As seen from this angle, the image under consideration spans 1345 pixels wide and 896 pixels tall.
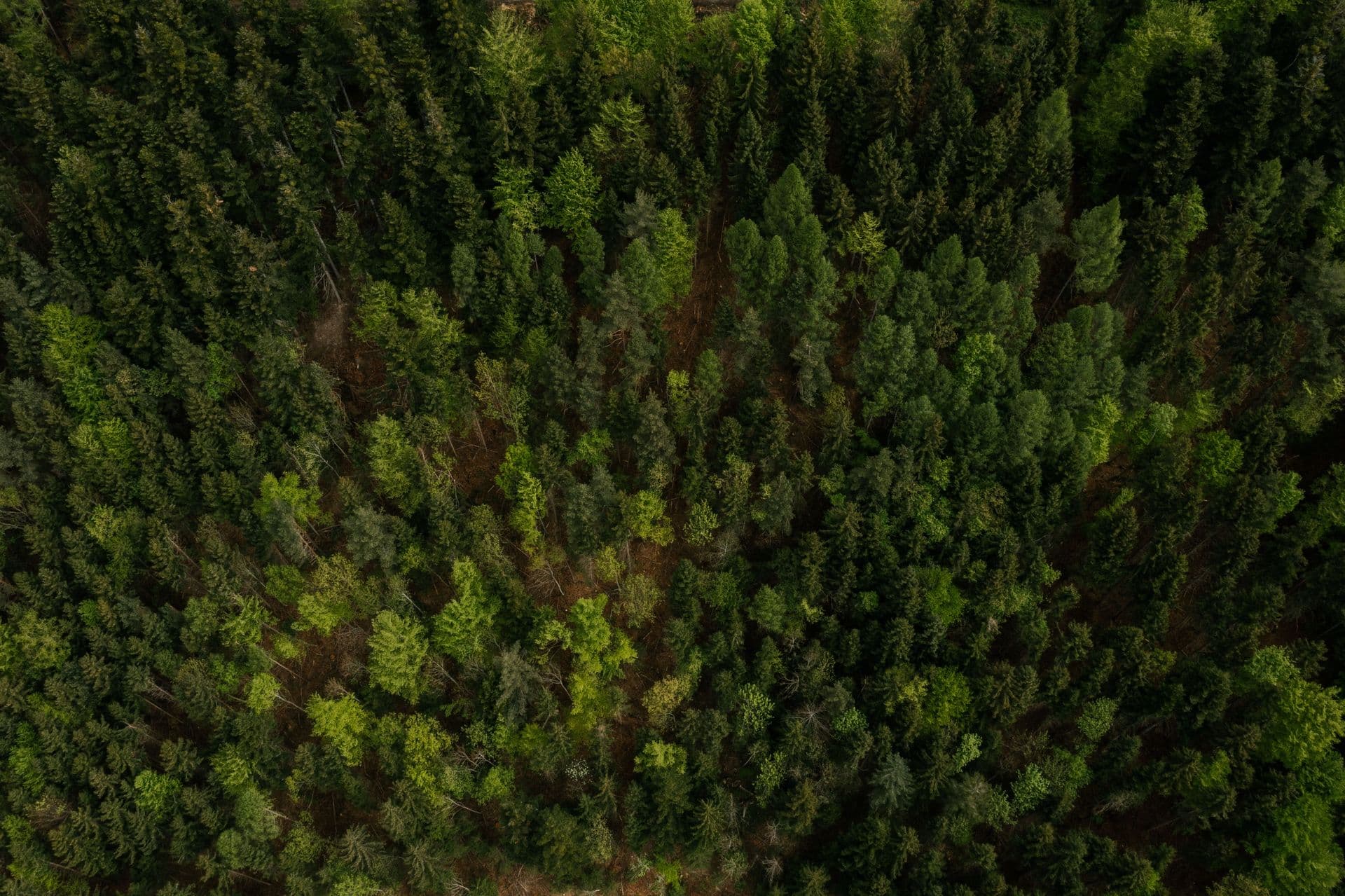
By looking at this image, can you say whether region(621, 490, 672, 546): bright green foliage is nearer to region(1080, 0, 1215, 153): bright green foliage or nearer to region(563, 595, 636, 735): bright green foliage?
region(563, 595, 636, 735): bright green foliage

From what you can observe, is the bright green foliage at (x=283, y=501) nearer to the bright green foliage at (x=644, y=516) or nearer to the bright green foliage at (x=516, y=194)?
the bright green foliage at (x=644, y=516)

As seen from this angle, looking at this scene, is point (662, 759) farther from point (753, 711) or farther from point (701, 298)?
point (701, 298)

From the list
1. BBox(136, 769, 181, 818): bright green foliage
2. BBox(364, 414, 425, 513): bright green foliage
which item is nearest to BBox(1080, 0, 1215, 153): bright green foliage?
BBox(364, 414, 425, 513): bright green foliage

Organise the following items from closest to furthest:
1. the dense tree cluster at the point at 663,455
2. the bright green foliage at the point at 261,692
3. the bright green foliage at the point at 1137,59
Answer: the dense tree cluster at the point at 663,455 < the bright green foliage at the point at 261,692 < the bright green foliage at the point at 1137,59

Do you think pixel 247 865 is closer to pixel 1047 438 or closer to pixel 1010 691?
pixel 1010 691

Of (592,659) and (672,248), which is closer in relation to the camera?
(592,659)

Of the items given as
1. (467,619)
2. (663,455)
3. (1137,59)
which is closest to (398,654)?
(467,619)

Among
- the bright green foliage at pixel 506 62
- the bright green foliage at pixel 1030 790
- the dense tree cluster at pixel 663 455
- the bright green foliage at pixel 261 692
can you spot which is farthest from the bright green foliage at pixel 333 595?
the bright green foliage at pixel 1030 790
